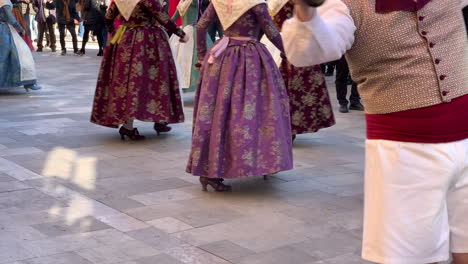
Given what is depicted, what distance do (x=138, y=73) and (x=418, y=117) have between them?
510 centimetres

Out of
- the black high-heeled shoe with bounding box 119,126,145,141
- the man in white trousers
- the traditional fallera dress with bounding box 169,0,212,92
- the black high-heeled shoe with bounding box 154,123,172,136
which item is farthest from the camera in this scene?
the traditional fallera dress with bounding box 169,0,212,92

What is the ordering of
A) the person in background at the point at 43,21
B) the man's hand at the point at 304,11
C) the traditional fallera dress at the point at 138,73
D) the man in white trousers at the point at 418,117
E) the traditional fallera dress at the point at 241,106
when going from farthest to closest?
the person in background at the point at 43,21 < the traditional fallera dress at the point at 138,73 < the traditional fallera dress at the point at 241,106 < the man in white trousers at the point at 418,117 < the man's hand at the point at 304,11

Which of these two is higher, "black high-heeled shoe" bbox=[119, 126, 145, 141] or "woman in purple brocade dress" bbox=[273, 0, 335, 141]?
"woman in purple brocade dress" bbox=[273, 0, 335, 141]

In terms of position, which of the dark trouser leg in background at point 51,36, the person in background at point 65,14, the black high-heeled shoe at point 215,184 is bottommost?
the dark trouser leg in background at point 51,36

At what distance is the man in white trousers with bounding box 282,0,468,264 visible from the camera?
2.36 m

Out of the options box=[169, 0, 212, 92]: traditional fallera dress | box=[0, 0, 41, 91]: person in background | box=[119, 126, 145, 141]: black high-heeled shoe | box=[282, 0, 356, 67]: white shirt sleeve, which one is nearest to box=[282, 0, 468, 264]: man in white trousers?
box=[282, 0, 356, 67]: white shirt sleeve

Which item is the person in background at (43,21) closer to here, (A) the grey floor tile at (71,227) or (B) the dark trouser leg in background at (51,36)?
(B) the dark trouser leg in background at (51,36)

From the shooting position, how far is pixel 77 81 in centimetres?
1296

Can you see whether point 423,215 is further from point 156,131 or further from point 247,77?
point 156,131

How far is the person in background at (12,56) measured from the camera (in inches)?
423

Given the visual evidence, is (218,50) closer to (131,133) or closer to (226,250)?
(226,250)

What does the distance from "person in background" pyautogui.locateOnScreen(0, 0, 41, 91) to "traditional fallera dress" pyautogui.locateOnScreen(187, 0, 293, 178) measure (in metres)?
6.05

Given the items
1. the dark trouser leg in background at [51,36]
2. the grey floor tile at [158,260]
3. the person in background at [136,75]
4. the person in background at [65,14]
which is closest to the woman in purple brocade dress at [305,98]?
the person in background at [136,75]

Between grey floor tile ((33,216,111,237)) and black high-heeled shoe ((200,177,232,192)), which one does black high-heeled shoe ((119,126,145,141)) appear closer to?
black high-heeled shoe ((200,177,232,192))
